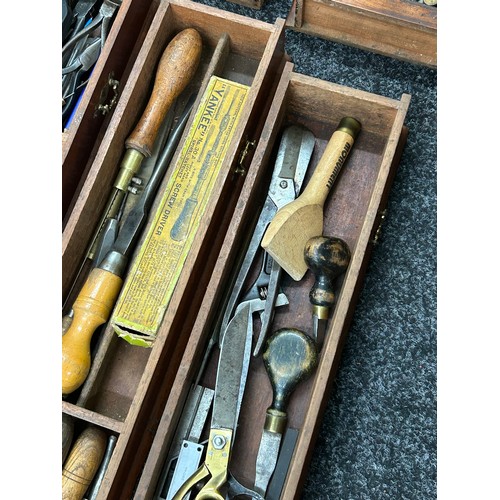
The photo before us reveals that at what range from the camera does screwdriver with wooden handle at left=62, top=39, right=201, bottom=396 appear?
87 cm

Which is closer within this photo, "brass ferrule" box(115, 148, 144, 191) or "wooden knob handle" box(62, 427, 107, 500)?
"wooden knob handle" box(62, 427, 107, 500)

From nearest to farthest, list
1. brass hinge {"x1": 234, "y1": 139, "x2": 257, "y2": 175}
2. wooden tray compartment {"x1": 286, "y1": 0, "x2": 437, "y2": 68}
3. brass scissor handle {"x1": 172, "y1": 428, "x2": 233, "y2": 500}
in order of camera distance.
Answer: brass scissor handle {"x1": 172, "y1": 428, "x2": 233, "y2": 500}, brass hinge {"x1": 234, "y1": 139, "x2": 257, "y2": 175}, wooden tray compartment {"x1": 286, "y1": 0, "x2": 437, "y2": 68}

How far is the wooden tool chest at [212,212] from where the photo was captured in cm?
85

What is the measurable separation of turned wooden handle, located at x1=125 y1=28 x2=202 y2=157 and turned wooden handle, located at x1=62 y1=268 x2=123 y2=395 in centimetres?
19

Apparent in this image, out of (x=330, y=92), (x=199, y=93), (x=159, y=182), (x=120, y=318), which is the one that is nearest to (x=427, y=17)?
(x=330, y=92)

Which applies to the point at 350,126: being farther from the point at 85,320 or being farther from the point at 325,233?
the point at 85,320

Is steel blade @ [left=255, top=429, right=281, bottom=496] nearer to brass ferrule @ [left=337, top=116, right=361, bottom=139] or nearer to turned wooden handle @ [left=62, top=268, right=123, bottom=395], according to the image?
turned wooden handle @ [left=62, top=268, right=123, bottom=395]

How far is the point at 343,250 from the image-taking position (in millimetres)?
912

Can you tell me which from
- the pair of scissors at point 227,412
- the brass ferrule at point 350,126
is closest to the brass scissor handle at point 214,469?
the pair of scissors at point 227,412

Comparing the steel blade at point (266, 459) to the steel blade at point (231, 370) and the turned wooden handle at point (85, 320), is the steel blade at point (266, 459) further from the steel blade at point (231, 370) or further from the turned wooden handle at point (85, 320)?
the turned wooden handle at point (85, 320)

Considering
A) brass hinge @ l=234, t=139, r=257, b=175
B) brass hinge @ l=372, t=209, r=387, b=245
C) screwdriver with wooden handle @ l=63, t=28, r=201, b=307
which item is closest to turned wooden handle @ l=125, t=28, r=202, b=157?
screwdriver with wooden handle @ l=63, t=28, r=201, b=307

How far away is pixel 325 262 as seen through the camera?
90cm

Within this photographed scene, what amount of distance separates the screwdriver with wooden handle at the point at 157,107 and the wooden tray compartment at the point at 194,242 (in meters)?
0.01

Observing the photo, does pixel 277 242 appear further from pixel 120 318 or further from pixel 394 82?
pixel 394 82
